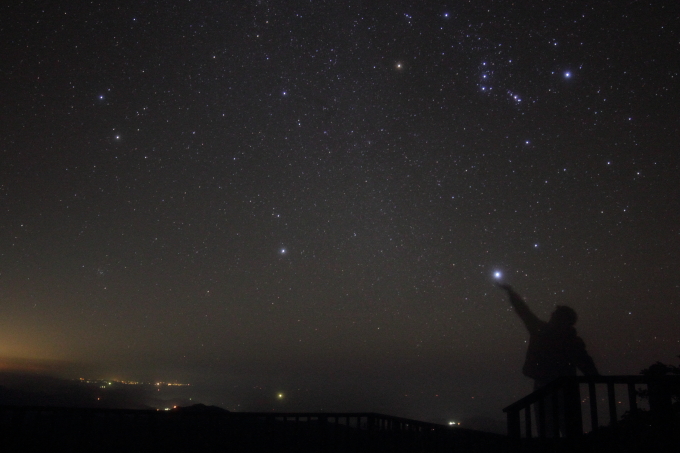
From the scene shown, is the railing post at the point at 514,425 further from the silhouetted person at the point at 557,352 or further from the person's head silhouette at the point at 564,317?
the person's head silhouette at the point at 564,317

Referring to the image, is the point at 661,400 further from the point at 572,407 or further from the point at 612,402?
the point at 572,407

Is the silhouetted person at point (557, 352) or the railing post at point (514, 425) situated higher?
the silhouetted person at point (557, 352)

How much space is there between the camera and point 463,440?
17.2 feet

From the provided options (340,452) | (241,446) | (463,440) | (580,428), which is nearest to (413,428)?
(463,440)

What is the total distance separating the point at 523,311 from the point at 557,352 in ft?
3.58

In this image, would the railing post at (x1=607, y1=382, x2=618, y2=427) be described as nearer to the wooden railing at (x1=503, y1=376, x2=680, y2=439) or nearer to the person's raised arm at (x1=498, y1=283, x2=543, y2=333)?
the wooden railing at (x1=503, y1=376, x2=680, y2=439)

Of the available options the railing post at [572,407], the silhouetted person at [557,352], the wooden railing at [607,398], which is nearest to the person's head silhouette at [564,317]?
the silhouetted person at [557,352]


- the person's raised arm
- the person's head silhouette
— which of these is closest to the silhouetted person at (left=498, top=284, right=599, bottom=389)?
the person's head silhouette

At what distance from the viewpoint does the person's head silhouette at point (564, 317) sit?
21.4 feet

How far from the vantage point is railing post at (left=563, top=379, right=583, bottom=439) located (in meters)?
3.21

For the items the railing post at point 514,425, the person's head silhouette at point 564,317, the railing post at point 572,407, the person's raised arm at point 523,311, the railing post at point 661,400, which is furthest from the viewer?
the person's raised arm at point 523,311

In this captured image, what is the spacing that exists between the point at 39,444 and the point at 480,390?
20601 centimetres

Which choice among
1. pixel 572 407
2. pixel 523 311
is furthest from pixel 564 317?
pixel 572 407

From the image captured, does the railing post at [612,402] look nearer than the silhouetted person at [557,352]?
Yes
